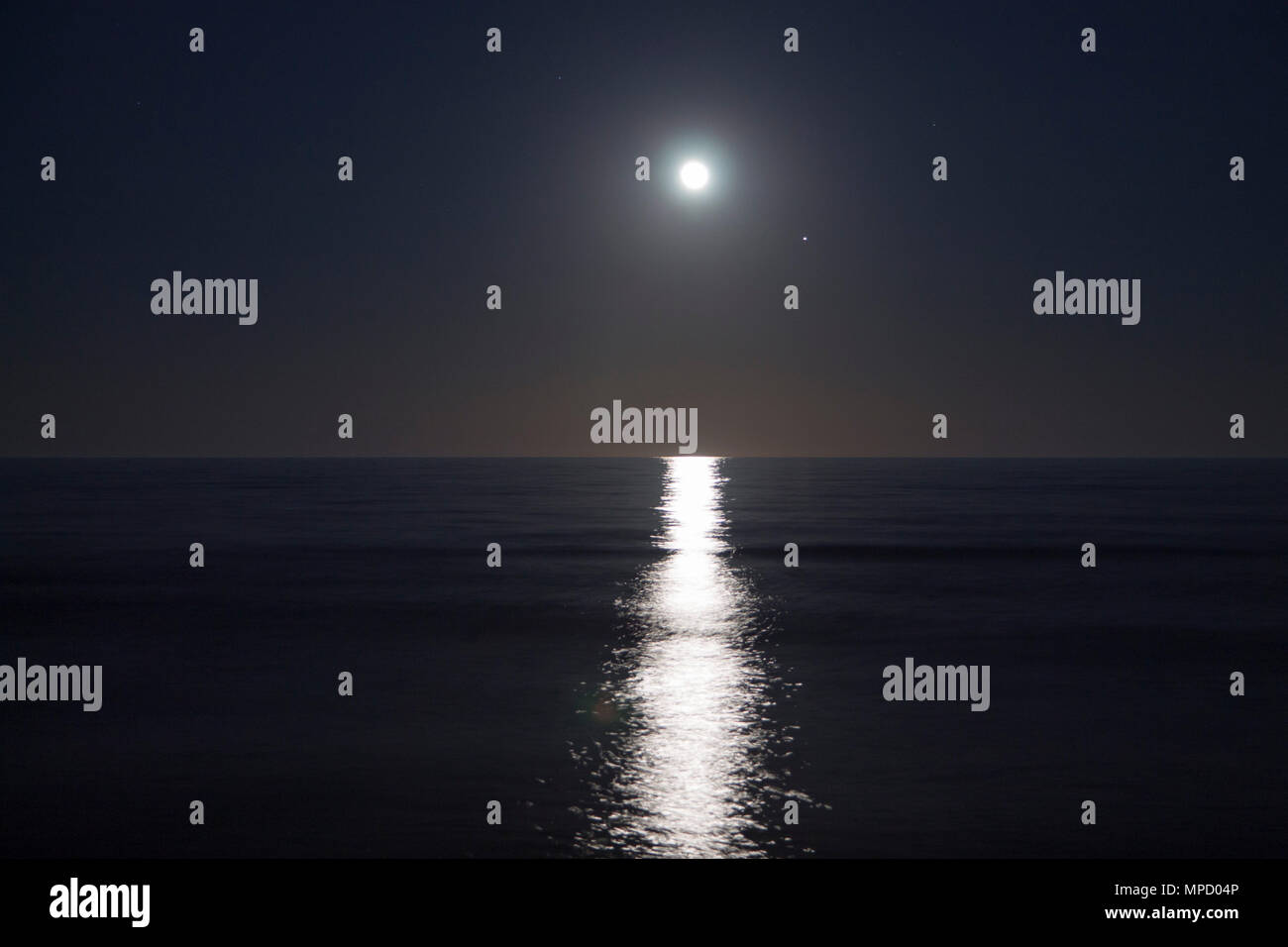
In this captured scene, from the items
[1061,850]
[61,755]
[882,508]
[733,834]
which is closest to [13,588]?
[61,755]

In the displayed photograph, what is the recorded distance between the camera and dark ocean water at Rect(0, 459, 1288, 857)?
955cm

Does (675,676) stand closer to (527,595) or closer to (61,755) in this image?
(61,755)

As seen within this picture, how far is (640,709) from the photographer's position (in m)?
13.6

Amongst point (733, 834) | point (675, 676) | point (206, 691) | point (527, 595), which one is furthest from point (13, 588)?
point (733, 834)

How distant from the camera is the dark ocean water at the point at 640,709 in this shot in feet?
31.3

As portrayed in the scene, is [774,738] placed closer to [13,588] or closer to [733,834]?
[733,834]

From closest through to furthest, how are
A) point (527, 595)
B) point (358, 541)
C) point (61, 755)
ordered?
point (61, 755)
point (527, 595)
point (358, 541)

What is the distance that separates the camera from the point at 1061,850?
29.7 feet
